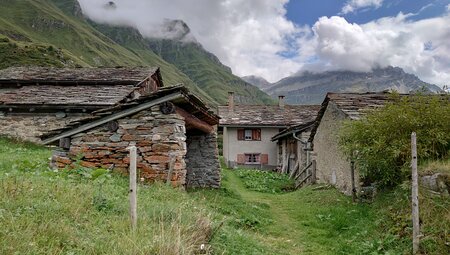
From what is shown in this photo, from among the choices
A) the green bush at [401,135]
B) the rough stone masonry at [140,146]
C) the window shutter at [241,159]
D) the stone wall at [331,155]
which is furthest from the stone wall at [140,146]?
the window shutter at [241,159]

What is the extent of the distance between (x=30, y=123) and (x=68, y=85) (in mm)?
3557

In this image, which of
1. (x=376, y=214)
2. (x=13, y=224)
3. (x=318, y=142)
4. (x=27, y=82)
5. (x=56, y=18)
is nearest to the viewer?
(x=13, y=224)

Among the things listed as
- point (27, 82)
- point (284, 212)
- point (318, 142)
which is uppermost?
point (27, 82)

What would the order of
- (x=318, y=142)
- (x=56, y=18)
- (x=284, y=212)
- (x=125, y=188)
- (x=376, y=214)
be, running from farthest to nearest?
(x=56, y=18)
(x=318, y=142)
(x=284, y=212)
(x=376, y=214)
(x=125, y=188)

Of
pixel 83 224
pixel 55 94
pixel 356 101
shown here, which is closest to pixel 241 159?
pixel 55 94

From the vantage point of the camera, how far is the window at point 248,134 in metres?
33.8

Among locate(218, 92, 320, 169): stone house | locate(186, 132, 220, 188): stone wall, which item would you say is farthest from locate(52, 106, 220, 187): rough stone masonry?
locate(218, 92, 320, 169): stone house

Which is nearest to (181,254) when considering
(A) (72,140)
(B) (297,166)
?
(A) (72,140)

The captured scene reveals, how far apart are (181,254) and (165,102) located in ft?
18.7

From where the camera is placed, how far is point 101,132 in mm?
9352

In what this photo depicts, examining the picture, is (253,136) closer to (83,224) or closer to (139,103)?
(139,103)

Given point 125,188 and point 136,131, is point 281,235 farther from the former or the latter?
point 136,131

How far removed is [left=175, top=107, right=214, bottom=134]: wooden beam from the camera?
32.0 feet

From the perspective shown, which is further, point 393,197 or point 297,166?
point 297,166
